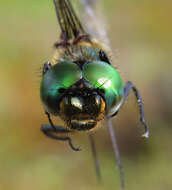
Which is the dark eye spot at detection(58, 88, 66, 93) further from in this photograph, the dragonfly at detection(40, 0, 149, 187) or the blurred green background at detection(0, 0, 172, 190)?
the blurred green background at detection(0, 0, 172, 190)

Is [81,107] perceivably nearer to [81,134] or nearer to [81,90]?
[81,90]

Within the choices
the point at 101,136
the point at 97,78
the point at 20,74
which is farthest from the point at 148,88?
the point at 97,78

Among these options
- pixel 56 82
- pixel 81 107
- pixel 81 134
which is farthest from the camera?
pixel 81 134

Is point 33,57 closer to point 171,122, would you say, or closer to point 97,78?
point 171,122

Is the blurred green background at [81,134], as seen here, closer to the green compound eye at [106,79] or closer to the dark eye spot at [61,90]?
the green compound eye at [106,79]

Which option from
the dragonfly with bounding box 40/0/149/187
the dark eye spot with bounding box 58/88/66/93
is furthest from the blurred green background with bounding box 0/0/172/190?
the dark eye spot with bounding box 58/88/66/93

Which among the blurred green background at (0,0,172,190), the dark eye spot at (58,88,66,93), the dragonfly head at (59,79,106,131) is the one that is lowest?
the blurred green background at (0,0,172,190)

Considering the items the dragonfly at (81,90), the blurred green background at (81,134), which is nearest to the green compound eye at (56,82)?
the dragonfly at (81,90)

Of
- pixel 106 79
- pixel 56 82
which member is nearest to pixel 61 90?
pixel 56 82
